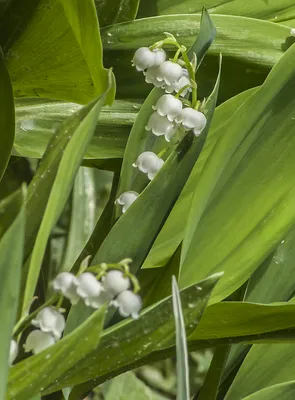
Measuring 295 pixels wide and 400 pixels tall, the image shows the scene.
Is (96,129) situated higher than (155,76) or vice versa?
(155,76)

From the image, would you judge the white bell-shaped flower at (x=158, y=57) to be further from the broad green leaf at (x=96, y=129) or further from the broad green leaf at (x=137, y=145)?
the broad green leaf at (x=96, y=129)

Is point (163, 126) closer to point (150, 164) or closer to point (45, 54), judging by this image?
point (150, 164)

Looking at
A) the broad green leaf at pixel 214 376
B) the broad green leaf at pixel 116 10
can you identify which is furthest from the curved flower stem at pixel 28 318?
the broad green leaf at pixel 116 10

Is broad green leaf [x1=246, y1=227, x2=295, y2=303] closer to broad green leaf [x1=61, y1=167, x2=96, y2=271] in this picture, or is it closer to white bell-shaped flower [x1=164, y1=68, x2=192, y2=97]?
white bell-shaped flower [x1=164, y1=68, x2=192, y2=97]

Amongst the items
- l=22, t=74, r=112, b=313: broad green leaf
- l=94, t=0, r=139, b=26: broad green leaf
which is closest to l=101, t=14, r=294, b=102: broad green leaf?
l=94, t=0, r=139, b=26: broad green leaf

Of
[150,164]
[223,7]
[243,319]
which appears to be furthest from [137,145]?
[223,7]

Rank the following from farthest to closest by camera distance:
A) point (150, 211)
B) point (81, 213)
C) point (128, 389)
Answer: point (81, 213) → point (128, 389) → point (150, 211)

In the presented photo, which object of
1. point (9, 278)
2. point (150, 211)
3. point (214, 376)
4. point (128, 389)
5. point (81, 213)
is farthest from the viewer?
point (81, 213)

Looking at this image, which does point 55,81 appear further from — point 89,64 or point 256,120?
point 256,120

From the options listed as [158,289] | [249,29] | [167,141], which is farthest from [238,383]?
[249,29]
